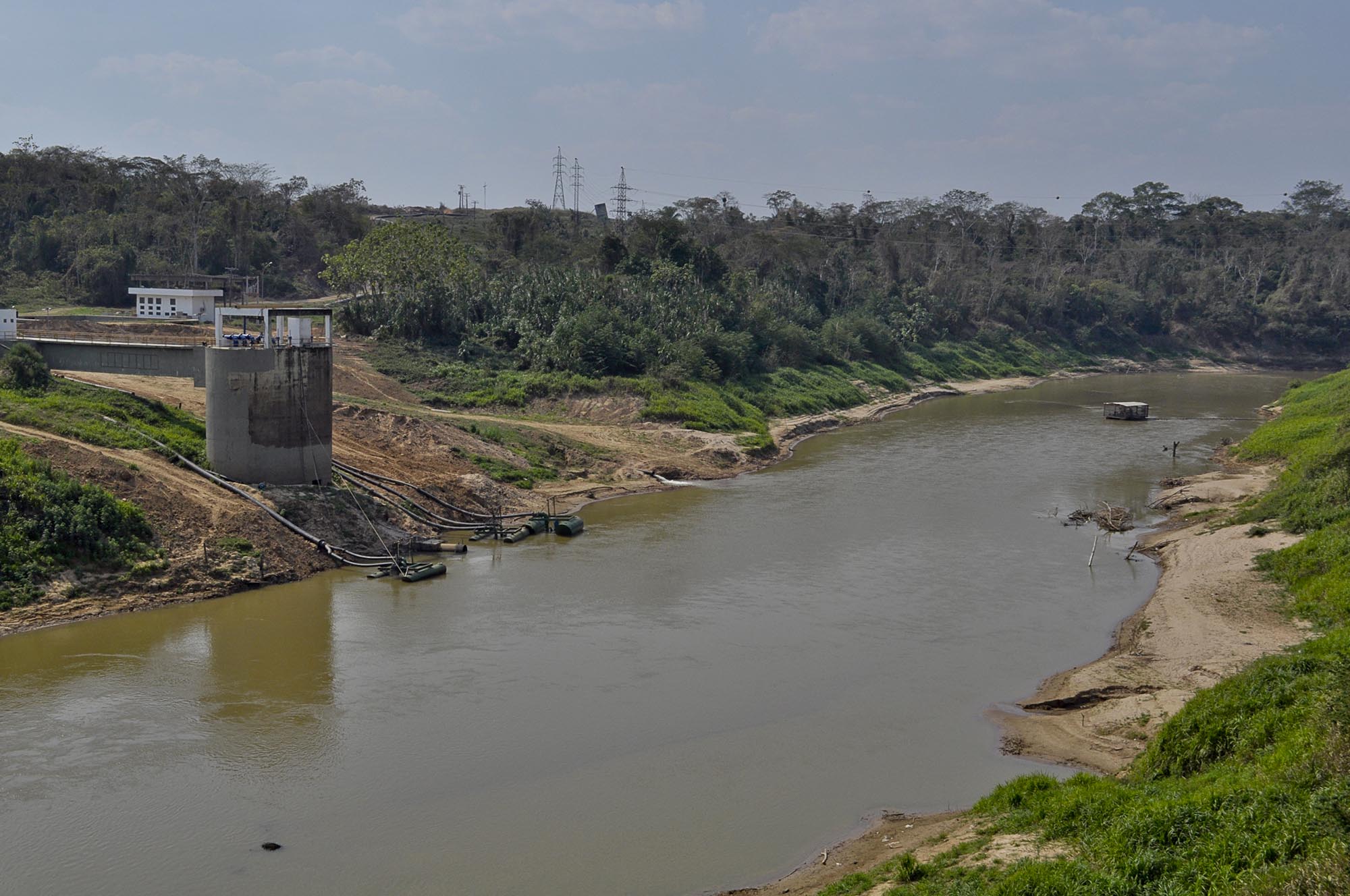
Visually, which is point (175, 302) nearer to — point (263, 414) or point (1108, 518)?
point (263, 414)

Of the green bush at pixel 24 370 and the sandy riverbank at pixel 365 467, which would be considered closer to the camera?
the sandy riverbank at pixel 365 467

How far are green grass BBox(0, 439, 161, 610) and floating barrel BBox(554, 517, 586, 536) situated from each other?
509 inches

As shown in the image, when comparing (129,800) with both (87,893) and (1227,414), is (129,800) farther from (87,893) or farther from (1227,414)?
(1227,414)

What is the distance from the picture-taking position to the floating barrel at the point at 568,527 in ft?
129

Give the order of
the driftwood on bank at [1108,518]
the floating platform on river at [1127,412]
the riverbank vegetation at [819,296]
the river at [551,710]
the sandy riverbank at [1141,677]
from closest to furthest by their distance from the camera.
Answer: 1. the sandy riverbank at [1141,677]
2. the river at [551,710]
3. the driftwood on bank at [1108,518]
4. the riverbank vegetation at [819,296]
5. the floating platform on river at [1127,412]

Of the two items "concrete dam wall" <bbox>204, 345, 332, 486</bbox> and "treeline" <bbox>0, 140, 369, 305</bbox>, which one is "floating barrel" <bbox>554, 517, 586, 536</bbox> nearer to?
"concrete dam wall" <bbox>204, 345, 332, 486</bbox>

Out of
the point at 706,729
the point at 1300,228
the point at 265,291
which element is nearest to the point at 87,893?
the point at 706,729

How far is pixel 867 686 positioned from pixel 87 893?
15.3 m

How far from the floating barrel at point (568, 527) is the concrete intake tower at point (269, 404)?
766 cm

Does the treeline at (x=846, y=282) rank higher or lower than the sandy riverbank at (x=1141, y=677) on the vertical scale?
higher

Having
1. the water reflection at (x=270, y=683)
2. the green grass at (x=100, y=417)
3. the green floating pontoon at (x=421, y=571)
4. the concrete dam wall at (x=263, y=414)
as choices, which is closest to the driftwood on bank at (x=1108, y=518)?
the green floating pontoon at (x=421, y=571)

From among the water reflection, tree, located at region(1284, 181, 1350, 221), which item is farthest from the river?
tree, located at region(1284, 181, 1350, 221)

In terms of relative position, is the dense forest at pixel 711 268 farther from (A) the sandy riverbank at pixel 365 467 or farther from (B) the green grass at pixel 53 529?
(B) the green grass at pixel 53 529

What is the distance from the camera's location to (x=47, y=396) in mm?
38219
